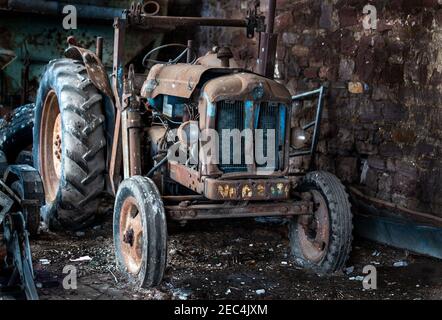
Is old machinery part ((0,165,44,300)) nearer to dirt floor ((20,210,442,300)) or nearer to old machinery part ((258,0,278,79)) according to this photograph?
dirt floor ((20,210,442,300))

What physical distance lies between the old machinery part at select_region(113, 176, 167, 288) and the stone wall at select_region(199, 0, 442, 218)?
8.04ft

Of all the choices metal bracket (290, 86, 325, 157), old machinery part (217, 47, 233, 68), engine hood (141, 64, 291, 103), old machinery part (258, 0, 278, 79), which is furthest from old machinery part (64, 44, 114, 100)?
Answer: metal bracket (290, 86, 325, 157)

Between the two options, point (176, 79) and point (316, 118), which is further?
point (316, 118)

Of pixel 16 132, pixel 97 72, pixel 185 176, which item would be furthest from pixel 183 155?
pixel 16 132

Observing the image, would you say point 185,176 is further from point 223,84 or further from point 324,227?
point 324,227

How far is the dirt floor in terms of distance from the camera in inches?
168

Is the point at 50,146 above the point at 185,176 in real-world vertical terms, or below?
below

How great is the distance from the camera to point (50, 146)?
20.1 feet

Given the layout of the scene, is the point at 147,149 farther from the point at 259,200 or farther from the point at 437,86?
the point at 437,86

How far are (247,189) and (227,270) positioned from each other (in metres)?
0.83

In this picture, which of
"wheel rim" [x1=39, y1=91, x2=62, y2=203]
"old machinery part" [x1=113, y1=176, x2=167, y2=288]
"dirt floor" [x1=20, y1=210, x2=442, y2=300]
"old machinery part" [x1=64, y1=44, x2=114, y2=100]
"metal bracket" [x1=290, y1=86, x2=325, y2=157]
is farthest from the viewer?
"wheel rim" [x1=39, y1=91, x2=62, y2=203]

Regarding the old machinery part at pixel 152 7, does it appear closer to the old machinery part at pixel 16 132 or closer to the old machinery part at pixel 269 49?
the old machinery part at pixel 16 132

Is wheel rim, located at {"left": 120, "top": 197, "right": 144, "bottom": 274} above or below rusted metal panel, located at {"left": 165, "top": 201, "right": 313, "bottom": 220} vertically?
below
